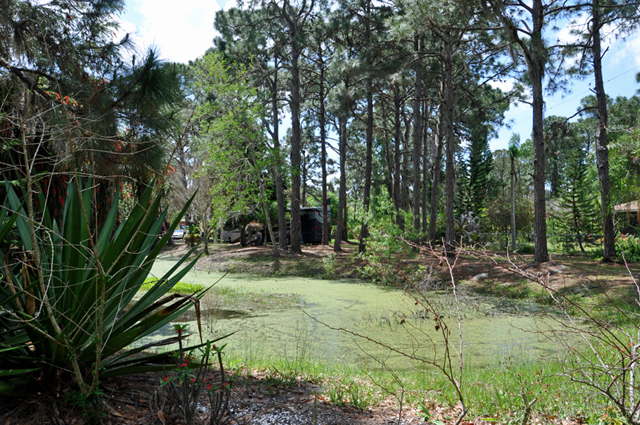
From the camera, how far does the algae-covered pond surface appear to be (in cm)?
552

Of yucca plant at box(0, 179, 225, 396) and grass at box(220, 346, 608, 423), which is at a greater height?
yucca plant at box(0, 179, 225, 396)

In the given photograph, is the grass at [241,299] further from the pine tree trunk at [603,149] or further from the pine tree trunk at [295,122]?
the pine tree trunk at [603,149]

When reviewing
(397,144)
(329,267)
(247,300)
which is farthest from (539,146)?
(397,144)

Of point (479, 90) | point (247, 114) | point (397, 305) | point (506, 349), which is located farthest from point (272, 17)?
point (506, 349)

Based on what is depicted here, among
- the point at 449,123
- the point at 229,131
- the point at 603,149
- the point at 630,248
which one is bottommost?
the point at 630,248

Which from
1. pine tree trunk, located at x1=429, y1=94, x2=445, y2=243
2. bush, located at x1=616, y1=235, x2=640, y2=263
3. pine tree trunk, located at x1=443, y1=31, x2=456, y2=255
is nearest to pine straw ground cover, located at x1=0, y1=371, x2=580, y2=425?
pine tree trunk, located at x1=443, y1=31, x2=456, y2=255

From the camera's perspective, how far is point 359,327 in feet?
23.5

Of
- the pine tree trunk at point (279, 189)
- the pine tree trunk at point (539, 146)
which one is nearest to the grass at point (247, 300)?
the pine tree trunk at point (279, 189)

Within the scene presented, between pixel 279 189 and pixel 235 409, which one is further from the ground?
pixel 279 189

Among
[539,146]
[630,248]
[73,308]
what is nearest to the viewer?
[73,308]

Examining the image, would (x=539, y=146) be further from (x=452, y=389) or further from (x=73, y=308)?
(x=73, y=308)

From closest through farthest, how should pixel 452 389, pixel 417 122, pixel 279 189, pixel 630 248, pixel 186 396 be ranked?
pixel 186 396, pixel 452 389, pixel 630 248, pixel 279 189, pixel 417 122

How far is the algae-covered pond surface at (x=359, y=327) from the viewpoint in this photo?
552 cm

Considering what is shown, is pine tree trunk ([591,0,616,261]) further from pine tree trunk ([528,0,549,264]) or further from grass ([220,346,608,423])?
grass ([220,346,608,423])
